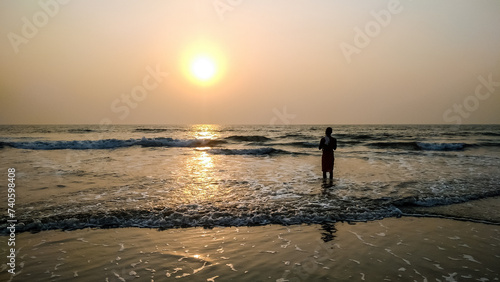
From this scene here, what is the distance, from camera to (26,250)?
5059mm

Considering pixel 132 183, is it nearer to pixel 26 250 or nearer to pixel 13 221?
pixel 13 221

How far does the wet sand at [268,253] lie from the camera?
4.20 metres

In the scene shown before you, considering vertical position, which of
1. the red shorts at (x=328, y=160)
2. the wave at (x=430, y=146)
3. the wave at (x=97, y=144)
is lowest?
the wave at (x=430, y=146)

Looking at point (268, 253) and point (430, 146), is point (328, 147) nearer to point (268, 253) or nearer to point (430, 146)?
point (268, 253)

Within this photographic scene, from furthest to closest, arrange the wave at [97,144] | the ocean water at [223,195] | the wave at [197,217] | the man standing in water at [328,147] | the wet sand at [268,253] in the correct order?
the wave at [97,144] < the man standing in water at [328,147] < the ocean water at [223,195] < the wave at [197,217] < the wet sand at [268,253]

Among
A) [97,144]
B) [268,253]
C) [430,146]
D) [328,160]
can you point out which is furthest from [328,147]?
[97,144]

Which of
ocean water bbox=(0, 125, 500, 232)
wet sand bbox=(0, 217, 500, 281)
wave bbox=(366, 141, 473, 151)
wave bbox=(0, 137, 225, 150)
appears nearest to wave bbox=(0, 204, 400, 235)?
ocean water bbox=(0, 125, 500, 232)

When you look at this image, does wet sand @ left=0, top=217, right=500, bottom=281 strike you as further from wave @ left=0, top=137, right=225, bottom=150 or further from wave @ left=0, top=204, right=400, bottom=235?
wave @ left=0, top=137, right=225, bottom=150

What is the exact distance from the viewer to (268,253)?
4.95m

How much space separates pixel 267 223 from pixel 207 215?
1489mm

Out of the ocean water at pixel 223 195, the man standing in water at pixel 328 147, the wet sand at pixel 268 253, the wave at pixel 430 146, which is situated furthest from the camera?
the wave at pixel 430 146

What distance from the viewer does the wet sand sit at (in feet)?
13.8

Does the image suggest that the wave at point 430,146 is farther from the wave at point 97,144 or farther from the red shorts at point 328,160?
the red shorts at point 328,160

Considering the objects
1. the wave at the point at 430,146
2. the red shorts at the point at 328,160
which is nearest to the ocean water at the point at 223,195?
the red shorts at the point at 328,160
